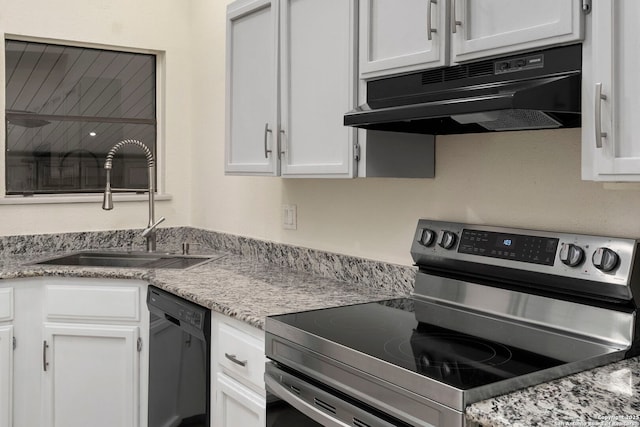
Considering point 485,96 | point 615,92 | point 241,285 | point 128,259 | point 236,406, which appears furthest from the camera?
point 128,259

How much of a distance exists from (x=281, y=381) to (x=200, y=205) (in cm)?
206

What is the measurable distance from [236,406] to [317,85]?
1.09 m

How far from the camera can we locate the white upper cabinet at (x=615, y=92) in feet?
4.10

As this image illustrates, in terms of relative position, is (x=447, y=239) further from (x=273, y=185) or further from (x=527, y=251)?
(x=273, y=185)

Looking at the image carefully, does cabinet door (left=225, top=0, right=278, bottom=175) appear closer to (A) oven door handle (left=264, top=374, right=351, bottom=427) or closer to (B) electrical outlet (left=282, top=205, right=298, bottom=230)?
(B) electrical outlet (left=282, top=205, right=298, bottom=230)

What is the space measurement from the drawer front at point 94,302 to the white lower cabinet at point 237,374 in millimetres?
661

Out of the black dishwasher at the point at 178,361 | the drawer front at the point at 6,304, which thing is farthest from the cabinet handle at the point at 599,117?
the drawer front at the point at 6,304

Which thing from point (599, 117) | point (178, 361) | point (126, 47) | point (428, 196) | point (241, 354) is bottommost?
point (178, 361)

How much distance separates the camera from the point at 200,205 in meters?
3.63

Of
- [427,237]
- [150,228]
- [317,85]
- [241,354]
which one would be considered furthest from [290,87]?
[150,228]

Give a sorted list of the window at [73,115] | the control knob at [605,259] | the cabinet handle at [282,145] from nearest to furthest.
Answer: the control knob at [605,259]
the cabinet handle at [282,145]
the window at [73,115]

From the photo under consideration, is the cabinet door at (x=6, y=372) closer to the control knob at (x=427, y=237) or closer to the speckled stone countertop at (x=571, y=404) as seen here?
the control knob at (x=427, y=237)

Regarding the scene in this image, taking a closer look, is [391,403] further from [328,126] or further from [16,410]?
[16,410]

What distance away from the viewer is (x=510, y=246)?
1.75 m
